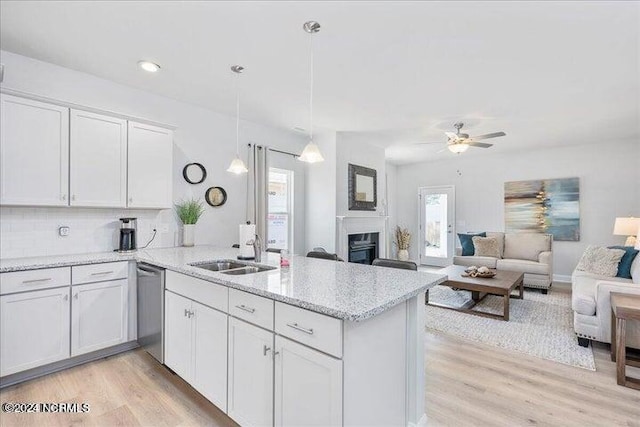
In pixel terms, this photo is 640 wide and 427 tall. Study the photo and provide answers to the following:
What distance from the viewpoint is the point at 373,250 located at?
6176 millimetres

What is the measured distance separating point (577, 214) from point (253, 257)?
21.2 feet

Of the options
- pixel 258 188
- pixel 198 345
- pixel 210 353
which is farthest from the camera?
pixel 258 188

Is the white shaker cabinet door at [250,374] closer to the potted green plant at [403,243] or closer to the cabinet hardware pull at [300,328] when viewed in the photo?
the cabinet hardware pull at [300,328]

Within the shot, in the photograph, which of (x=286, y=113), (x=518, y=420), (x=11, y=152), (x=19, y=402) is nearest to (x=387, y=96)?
(x=286, y=113)

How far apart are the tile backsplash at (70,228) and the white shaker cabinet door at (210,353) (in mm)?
1791

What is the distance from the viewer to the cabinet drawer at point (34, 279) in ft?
7.47

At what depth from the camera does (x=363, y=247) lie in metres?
5.85

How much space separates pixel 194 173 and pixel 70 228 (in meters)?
1.42

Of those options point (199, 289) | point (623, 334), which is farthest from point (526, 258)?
point (199, 289)

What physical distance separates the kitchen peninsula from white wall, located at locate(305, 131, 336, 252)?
2835 millimetres

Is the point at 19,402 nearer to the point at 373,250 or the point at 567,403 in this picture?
the point at 567,403

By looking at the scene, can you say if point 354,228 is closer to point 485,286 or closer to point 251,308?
point 485,286

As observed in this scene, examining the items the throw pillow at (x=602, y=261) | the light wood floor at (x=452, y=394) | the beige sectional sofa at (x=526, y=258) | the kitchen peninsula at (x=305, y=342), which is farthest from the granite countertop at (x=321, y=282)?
the beige sectional sofa at (x=526, y=258)

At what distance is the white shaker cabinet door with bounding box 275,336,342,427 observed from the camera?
4.35 feet
